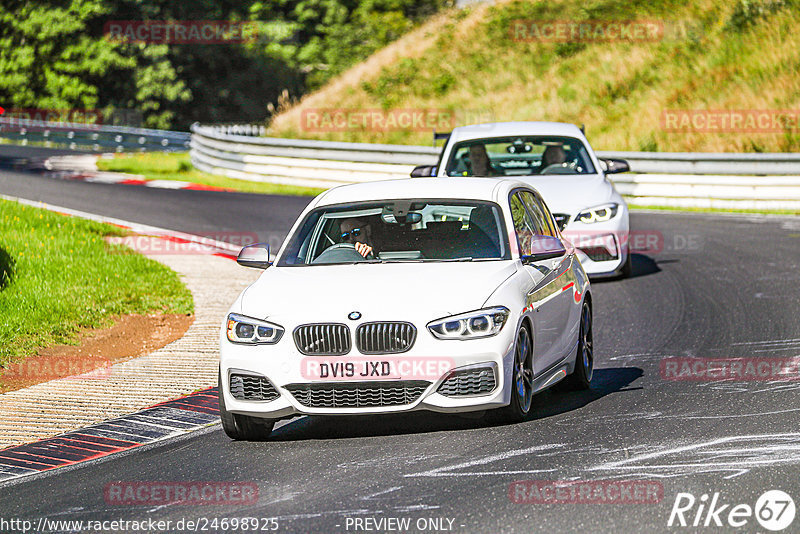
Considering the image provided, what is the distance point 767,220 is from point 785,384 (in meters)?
13.5

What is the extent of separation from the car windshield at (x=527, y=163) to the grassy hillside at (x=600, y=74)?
13.3 meters

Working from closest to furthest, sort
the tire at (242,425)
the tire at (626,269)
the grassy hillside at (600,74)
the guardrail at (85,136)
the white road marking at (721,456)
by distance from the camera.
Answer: the white road marking at (721,456) → the tire at (242,425) → the tire at (626,269) → the grassy hillside at (600,74) → the guardrail at (85,136)

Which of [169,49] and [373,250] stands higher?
[373,250]

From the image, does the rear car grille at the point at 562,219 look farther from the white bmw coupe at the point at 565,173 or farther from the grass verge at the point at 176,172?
the grass verge at the point at 176,172

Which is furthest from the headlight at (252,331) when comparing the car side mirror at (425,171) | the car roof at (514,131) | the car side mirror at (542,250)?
the car roof at (514,131)

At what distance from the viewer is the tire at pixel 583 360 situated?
9.08m

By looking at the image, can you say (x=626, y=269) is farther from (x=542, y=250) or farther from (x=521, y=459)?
(x=521, y=459)

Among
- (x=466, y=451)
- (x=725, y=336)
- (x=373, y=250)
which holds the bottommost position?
(x=725, y=336)

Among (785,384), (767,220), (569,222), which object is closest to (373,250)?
(785,384)

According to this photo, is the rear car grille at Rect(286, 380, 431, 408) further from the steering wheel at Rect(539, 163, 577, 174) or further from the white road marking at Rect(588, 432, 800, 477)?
the steering wheel at Rect(539, 163, 577, 174)

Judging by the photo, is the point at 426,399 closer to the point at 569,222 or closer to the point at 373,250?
the point at 373,250

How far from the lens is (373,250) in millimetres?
8758

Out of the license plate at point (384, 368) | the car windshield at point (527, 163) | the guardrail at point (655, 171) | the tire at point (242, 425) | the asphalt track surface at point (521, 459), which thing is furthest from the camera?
the guardrail at point (655, 171)

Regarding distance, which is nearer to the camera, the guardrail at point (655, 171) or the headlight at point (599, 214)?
the headlight at point (599, 214)
